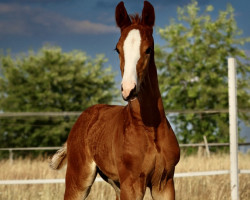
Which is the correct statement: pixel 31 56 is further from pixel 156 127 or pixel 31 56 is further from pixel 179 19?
pixel 156 127

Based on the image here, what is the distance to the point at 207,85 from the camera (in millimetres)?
17625

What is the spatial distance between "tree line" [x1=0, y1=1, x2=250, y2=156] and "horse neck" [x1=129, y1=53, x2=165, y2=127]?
13.2 meters

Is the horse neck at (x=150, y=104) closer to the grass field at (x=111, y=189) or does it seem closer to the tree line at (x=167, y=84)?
the grass field at (x=111, y=189)

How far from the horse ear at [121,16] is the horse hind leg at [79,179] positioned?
133 centimetres

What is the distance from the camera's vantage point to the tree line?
17203mm

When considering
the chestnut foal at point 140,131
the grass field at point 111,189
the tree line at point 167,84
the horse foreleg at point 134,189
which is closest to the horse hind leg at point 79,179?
the chestnut foal at point 140,131

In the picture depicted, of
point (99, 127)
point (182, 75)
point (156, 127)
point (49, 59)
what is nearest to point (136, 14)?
point (156, 127)

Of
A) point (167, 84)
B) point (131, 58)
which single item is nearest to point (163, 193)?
point (131, 58)

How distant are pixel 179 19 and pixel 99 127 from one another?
53.7 feet

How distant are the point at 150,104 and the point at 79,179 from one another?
1.22 metres

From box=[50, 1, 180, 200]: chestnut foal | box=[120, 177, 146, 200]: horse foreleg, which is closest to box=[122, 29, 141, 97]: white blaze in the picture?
box=[50, 1, 180, 200]: chestnut foal

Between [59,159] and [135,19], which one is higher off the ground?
[135,19]

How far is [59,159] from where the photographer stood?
4.30 meters

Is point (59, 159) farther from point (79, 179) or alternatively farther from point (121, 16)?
point (121, 16)
